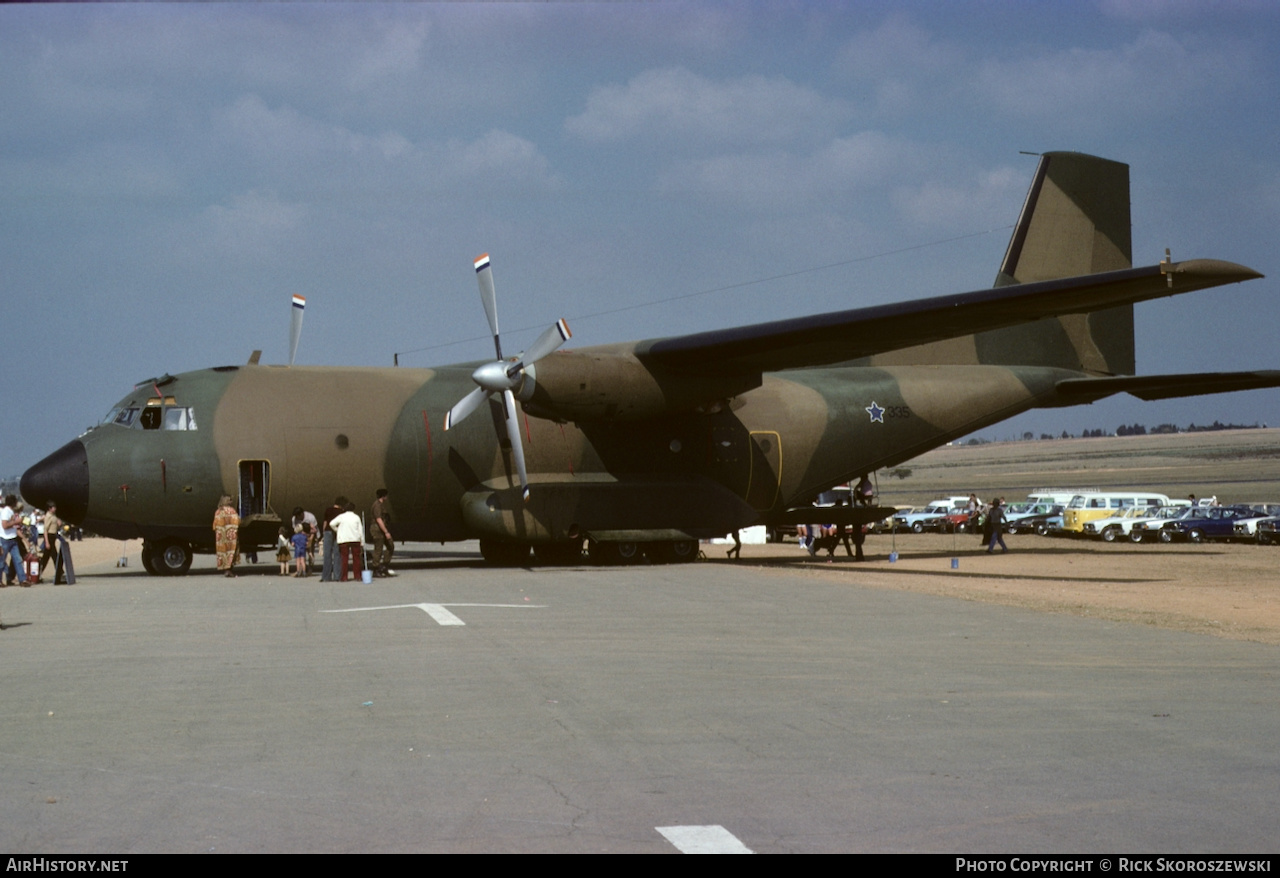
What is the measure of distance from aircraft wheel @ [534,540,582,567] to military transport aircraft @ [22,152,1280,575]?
0.07 meters

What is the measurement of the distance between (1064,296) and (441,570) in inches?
569

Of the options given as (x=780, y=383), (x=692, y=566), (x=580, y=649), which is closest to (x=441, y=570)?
(x=692, y=566)

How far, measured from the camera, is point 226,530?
26.4 m

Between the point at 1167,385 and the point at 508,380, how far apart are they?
15.6 meters

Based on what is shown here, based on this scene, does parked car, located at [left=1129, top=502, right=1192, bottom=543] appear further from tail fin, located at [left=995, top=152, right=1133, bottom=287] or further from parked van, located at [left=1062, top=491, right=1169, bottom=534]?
tail fin, located at [left=995, top=152, right=1133, bottom=287]

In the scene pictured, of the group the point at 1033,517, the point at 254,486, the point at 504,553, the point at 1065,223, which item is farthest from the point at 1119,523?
the point at 254,486

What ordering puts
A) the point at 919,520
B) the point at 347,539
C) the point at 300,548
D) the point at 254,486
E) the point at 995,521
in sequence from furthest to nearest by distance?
the point at 919,520
the point at 995,521
the point at 300,548
the point at 254,486
the point at 347,539

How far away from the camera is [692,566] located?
29125 millimetres

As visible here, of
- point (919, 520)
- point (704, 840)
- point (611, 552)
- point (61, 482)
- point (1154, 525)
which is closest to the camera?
point (704, 840)

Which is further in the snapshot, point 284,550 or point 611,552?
point 611,552

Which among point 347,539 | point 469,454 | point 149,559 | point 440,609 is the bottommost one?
Result: point 440,609

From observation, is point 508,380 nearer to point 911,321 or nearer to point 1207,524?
point 911,321

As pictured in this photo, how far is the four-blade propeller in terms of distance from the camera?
25641 mm
